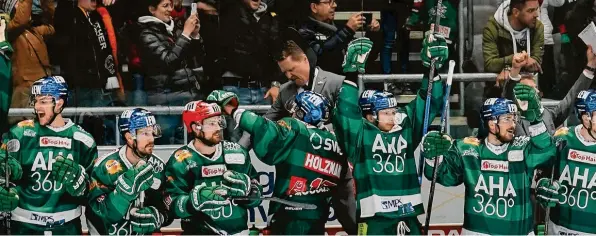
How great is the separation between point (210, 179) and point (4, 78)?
1.18 m

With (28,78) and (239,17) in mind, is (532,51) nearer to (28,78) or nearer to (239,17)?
(239,17)

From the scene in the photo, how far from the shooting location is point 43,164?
6.39 metres

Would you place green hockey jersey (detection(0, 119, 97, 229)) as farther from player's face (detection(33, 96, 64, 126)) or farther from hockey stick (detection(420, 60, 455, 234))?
hockey stick (detection(420, 60, 455, 234))

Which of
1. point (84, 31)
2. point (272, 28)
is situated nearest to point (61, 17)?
point (84, 31)

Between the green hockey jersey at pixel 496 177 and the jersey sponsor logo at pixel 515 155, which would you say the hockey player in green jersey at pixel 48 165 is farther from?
the jersey sponsor logo at pixel 515 155

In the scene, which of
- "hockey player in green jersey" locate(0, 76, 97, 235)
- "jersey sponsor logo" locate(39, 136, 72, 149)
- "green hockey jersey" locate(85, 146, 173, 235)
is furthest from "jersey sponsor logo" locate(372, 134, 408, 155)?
"jersey sponsor logo" locate(39, 136, 72, 149)

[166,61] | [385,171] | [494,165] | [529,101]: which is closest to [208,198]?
[166,61]

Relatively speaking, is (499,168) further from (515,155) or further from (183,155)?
(183,155)

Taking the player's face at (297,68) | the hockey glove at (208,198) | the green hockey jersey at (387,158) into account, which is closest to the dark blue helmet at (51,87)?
the hockey glove at (208,198)

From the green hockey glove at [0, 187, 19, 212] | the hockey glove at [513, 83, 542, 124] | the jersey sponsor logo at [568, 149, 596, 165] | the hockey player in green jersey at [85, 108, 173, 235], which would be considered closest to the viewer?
the green hockey glove at [0, 187, 19, 212]

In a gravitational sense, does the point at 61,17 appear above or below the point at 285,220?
above

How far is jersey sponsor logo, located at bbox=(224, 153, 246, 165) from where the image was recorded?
6445 mm

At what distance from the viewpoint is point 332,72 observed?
6512 millimetres

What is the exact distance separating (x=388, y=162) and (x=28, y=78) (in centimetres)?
195
